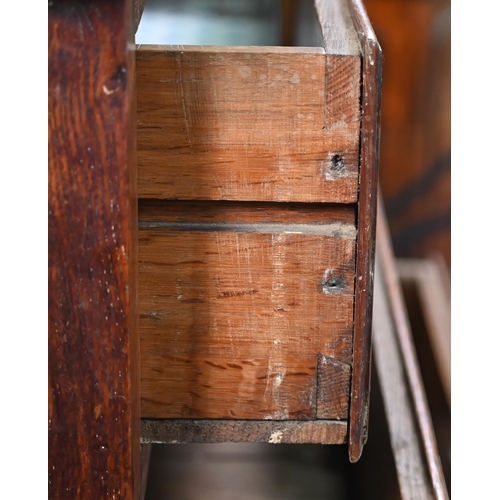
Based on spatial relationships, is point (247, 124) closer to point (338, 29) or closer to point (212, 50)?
point (212, 50)

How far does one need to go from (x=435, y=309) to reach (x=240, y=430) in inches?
46.2

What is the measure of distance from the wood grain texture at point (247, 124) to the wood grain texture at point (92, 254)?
57mm

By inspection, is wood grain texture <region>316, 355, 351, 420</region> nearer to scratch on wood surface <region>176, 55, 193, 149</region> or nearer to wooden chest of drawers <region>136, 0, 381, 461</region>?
wooden chest of drawers <region>136, 0, 381, 461</region>

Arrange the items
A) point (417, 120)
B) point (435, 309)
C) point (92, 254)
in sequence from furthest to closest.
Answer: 1. point (417, 120)
2. point (435, 309)
3. point (92, 254)

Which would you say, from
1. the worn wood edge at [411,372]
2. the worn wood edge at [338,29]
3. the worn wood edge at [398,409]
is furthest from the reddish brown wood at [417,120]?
the worn wood edge at [338,29]

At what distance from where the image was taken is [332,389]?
822 millimetres

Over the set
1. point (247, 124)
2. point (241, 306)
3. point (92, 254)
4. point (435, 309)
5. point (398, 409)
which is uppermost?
point (247, 124)

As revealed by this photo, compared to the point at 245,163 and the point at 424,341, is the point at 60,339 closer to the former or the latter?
the point at 245,163

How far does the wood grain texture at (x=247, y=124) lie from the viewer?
28.8 inches

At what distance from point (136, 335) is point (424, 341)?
1354 mm

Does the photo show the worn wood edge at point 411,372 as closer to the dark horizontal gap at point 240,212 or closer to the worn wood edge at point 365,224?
the worn wood edge at point 365,224

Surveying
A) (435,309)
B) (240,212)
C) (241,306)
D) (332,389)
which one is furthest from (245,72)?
(435,309)

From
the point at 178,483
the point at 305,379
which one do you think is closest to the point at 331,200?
the point at 305,379

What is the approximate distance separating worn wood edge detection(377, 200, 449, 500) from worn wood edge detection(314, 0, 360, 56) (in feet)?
2.09
